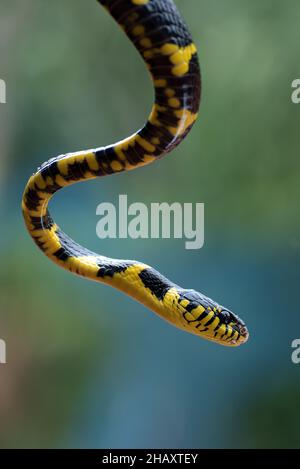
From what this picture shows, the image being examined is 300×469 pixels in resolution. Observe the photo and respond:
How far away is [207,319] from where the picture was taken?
54.6 inches

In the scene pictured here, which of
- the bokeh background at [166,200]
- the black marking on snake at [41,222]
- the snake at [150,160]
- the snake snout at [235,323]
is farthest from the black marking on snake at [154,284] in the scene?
the bokeh background at [166,200]

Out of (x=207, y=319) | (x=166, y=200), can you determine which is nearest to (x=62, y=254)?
(x=207, y=319)

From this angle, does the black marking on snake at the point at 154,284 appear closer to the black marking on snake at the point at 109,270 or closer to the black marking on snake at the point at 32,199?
the black marking on snake at the point at 109,270

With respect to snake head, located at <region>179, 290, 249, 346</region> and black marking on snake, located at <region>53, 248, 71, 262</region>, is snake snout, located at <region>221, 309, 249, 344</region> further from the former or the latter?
black marking on snake, located at <region>53, 248, 71, 262</region>

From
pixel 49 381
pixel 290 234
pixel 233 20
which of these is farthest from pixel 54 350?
pixel 233 20

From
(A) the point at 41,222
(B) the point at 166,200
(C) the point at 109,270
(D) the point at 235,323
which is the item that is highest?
(B) the point at 166,200

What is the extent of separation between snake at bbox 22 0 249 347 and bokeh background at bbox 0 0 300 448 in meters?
1.12

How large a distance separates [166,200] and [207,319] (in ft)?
4.11

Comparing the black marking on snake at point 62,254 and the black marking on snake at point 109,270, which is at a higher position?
the black marking on snake at point 62,254

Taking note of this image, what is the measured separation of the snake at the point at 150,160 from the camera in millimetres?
850

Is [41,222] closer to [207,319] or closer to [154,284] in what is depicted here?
[154,284]

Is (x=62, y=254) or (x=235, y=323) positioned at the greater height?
(x=62, y=254)

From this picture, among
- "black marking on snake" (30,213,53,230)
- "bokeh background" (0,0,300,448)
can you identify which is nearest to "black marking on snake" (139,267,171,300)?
"black marking on snake" (30,213,53,230)
